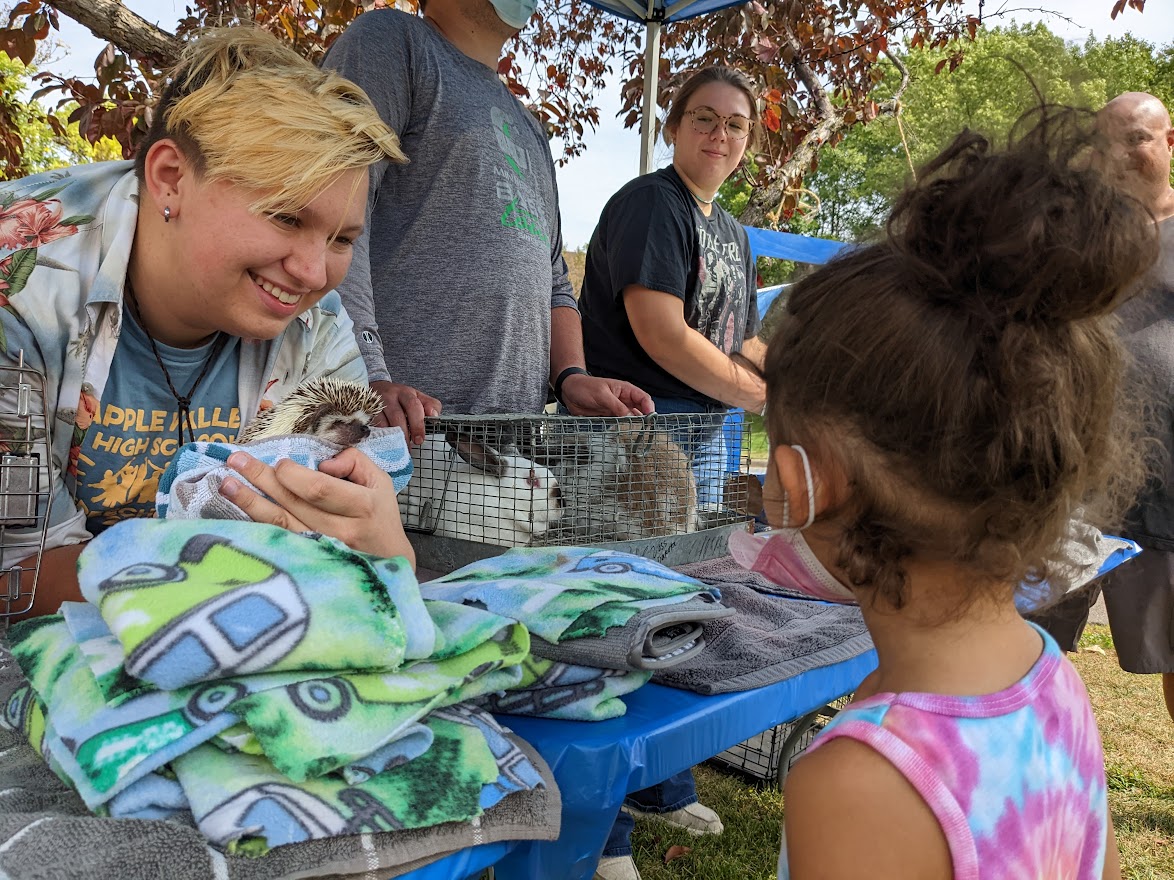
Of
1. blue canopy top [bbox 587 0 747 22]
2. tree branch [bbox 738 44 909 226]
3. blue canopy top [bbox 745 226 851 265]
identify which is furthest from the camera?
tree branch [bbox 738 44 909 226]

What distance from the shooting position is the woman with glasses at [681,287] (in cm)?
247

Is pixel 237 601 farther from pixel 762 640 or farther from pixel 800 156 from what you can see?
pixel 800 156

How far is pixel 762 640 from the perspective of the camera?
1.38 metres

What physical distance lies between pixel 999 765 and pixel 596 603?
0.50m

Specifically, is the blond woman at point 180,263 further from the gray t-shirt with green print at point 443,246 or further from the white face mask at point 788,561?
the gray t-shirt with green print at point 443,246

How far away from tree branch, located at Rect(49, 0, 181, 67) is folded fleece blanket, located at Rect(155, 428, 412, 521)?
2400mm

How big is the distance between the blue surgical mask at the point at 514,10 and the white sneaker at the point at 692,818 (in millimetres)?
2457

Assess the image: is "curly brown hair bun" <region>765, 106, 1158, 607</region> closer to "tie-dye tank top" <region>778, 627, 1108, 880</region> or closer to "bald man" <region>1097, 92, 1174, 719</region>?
"tie-dye tank top" <region>778, 627, 1108, 880</region>

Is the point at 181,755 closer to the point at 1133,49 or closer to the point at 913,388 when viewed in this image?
the point at 913,388

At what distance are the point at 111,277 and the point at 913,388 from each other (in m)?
1.21

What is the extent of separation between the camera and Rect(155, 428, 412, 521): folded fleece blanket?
1.06 meters

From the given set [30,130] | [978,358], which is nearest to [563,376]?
A: [978,358]

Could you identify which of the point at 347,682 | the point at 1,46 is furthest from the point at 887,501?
the point at 1,46

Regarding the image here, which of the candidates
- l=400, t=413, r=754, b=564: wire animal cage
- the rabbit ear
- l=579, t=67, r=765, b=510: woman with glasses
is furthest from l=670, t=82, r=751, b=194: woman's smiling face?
the rabbit ear
